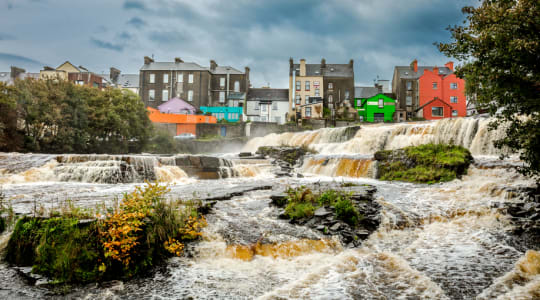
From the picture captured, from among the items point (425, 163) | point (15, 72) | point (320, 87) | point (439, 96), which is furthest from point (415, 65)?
point (15, 72)

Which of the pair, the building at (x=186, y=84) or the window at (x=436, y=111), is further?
the building at (x=186, y=84)

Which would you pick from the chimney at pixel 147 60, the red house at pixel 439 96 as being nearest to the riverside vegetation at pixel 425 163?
the red house at pixel 439 96

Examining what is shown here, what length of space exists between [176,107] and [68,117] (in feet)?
89.7

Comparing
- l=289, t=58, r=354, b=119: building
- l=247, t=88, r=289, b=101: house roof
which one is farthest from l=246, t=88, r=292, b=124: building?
l=289, t=58, r=354, b=119: building

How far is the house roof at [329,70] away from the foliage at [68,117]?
34033 millimetres

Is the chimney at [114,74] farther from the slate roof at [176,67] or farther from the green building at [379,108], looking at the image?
the green building at [379,108]

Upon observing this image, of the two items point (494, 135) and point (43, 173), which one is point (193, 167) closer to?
point (43, 173)

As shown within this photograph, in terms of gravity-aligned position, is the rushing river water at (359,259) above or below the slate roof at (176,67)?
below

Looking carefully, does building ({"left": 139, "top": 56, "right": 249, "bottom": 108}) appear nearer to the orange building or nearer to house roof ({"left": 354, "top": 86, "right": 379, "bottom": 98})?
the orange building

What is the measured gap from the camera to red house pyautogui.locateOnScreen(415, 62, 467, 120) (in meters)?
46.7

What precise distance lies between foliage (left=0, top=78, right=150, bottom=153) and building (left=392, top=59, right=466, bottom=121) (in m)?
40.7

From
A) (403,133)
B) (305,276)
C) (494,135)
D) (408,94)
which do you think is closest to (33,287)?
(305,276)

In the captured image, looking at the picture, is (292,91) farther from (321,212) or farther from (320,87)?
(321,212)

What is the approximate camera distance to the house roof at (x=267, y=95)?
55906 mm
